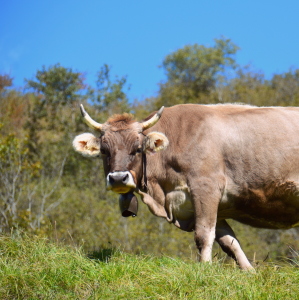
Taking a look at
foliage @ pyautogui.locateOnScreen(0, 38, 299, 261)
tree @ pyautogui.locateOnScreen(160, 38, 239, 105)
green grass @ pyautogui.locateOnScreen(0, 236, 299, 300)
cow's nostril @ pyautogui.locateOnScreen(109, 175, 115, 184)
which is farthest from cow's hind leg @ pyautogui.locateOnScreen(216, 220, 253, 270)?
tree @ pyautogui.locateOnScreen(160, 38, 239, 105)

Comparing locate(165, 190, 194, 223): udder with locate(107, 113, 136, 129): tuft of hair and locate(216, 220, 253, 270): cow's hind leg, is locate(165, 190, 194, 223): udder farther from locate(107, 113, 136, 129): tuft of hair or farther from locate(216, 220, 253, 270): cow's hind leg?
locate(107, 113, 136, 129): tuft of hair

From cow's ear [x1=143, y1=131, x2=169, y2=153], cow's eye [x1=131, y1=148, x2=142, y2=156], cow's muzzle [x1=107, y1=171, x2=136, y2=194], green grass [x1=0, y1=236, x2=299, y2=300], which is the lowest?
green grass [x1=0, y1=236, x2=299, y2=300]

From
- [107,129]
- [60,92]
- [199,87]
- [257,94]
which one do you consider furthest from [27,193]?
[199,87]

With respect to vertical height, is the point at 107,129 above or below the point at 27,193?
above

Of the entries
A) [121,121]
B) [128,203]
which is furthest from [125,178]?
[121,121]

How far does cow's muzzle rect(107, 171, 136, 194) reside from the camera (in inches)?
338

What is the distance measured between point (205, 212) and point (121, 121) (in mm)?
2222

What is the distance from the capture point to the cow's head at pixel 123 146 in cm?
871

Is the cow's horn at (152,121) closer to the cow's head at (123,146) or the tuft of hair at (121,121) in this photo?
the cow's head at (123,146)

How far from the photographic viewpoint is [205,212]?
884cm

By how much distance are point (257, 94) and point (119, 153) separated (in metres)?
31.7

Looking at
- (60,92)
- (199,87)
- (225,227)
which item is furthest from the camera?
(199,87)

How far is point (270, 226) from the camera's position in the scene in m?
9.93

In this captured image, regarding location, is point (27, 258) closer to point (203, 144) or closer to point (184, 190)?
point (184, 190)
